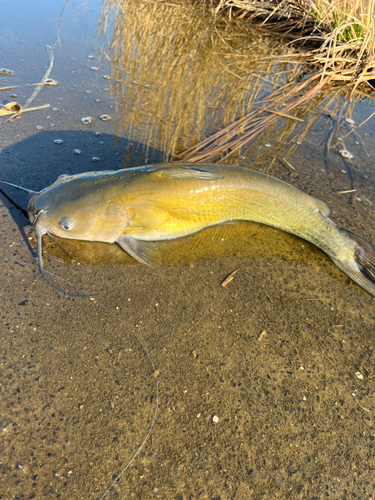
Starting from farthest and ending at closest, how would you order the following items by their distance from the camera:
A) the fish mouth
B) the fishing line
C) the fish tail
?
the fish tail, the fish mouth, the fishing line

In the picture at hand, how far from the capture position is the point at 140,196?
2.14 metres

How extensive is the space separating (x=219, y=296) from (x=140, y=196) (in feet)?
2.65

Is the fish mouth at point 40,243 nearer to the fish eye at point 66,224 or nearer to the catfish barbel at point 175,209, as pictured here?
the catfish barbel at point 175,209

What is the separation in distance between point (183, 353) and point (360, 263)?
1.37m

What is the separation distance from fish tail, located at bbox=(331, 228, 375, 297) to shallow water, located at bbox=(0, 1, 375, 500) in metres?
0.06

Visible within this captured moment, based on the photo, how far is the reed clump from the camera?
344 centimetres

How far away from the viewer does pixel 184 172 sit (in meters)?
2.18

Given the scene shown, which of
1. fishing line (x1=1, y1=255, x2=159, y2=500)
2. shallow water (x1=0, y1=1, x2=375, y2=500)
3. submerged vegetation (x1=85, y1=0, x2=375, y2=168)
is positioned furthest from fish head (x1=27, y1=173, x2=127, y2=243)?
submerged vegetation (x1=85, y1=0, x2=375, y2=168)

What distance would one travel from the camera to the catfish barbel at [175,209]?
2072 mm

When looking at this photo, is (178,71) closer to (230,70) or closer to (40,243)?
(230,70)

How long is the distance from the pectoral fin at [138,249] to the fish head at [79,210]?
0.10m

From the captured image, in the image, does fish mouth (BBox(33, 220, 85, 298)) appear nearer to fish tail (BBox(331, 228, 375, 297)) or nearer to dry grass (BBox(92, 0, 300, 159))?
dry grass (BBox(92, 0, 300, 159))

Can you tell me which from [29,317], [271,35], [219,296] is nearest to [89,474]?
[29,317]

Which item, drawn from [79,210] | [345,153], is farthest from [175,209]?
[345,153]
